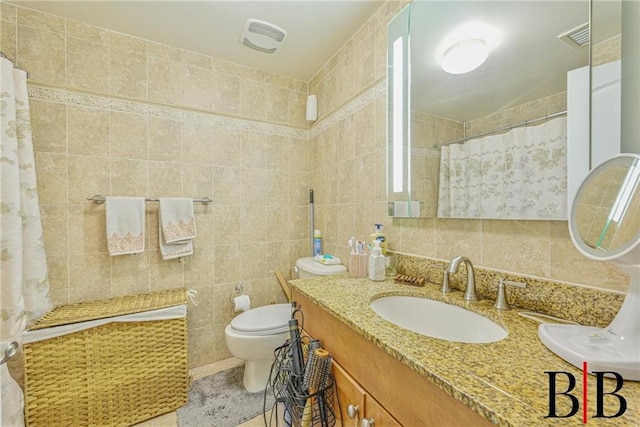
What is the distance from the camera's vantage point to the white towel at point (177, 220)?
1649mm

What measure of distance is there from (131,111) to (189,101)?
36cm

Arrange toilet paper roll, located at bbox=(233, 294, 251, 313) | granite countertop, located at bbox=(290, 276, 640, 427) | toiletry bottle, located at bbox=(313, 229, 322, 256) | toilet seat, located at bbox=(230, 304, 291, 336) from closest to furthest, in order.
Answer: granite countertop, located at bbox=(290, 276, 640, 427) → toilet seat, located at bbox=(230, 304, 291, 336) → toilet paper roll, located at bbox=(233, 294, 251, 313) → toiletry bottle, located at bbox=(313, 229, 322, 256)

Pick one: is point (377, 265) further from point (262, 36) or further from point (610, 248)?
point (262, 36)

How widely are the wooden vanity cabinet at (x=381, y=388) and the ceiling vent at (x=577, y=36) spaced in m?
1.03

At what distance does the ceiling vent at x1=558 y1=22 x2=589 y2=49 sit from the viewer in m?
0.73

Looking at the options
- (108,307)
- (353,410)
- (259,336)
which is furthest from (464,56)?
(108,307)

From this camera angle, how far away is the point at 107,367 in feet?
4.37

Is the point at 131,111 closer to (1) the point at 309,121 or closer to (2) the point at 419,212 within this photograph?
(1) the point at 309,121

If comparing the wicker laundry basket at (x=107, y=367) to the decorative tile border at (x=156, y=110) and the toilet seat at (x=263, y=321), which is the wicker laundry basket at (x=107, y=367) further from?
the decorative tile border at (x=156, y=110)

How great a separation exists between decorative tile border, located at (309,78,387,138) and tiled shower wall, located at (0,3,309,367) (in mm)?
227

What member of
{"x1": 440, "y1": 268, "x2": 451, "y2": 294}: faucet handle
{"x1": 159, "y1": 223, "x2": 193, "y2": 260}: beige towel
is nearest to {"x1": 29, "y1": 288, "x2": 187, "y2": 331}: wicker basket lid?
{"x1": 159, "y1": 223, "x2": 193, "y2": 260}: beige towel

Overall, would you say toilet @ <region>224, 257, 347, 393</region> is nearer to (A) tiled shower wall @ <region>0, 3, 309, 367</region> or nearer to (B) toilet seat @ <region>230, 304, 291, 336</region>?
(B) toilet seat @ <region>230, 304, 291, 336</region>

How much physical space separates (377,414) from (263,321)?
1.10m

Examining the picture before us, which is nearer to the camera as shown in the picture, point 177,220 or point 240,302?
point 177,220
